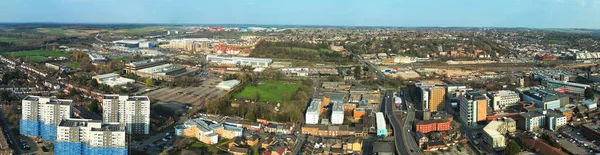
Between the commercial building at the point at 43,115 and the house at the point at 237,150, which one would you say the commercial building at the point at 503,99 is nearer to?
the house at the point at 237,150

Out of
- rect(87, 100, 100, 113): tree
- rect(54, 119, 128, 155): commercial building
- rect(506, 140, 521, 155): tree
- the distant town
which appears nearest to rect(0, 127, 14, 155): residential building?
the distant town

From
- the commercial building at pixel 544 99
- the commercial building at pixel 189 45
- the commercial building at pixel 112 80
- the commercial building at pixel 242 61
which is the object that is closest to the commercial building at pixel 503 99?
the commercial building at pixel 544 99

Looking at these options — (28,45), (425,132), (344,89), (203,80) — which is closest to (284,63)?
(203,80)

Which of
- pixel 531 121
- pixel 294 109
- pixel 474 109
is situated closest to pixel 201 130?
pixel 294 109

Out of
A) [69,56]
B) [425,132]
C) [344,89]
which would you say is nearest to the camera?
[425,132]

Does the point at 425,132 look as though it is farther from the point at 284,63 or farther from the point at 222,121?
the point at 284,63

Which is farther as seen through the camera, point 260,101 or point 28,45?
point 28,45
